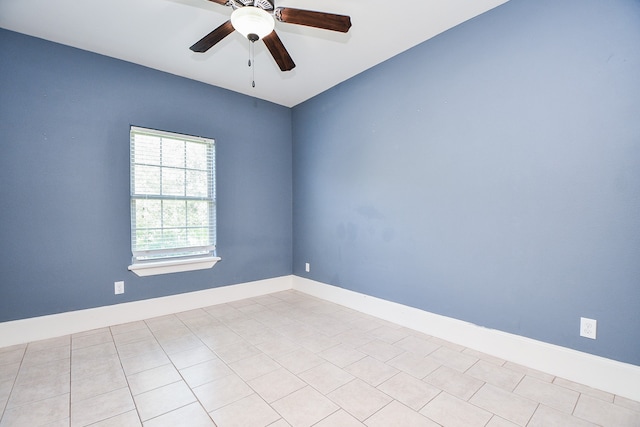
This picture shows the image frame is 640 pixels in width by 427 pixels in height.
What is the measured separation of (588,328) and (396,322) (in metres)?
1.52

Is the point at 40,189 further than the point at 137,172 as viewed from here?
No

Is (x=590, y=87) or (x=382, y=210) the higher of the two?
(x=590, y=87)

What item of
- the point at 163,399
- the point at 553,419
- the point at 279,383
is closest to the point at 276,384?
the point at 279,383

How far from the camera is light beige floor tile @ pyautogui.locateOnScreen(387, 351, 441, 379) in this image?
6.86 ft

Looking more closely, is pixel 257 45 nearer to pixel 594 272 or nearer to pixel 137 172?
pixel 137 172

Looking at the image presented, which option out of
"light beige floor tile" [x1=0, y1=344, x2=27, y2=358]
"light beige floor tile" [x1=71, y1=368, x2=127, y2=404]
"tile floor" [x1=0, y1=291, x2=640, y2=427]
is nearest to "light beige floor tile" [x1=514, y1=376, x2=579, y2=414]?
"tile floor" [x1=0, y1=291, x2=640, y2=427]

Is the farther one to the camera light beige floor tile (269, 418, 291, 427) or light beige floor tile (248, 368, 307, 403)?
light beige floor tile (248, 368, 307, 403)

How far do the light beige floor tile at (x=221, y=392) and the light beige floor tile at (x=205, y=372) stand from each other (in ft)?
0.17

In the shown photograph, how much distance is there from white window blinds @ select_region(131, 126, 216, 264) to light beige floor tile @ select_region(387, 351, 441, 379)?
2.56 meters

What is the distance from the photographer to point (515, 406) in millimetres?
1707

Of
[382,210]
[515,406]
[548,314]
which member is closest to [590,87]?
[548,314]

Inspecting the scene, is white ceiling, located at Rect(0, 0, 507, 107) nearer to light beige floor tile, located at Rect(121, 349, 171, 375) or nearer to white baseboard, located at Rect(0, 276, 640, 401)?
white baseboard, located at Rect(0, 276, 640, 401)

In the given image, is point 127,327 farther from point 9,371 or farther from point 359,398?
point 359,398

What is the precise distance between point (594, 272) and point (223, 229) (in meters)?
3.63
